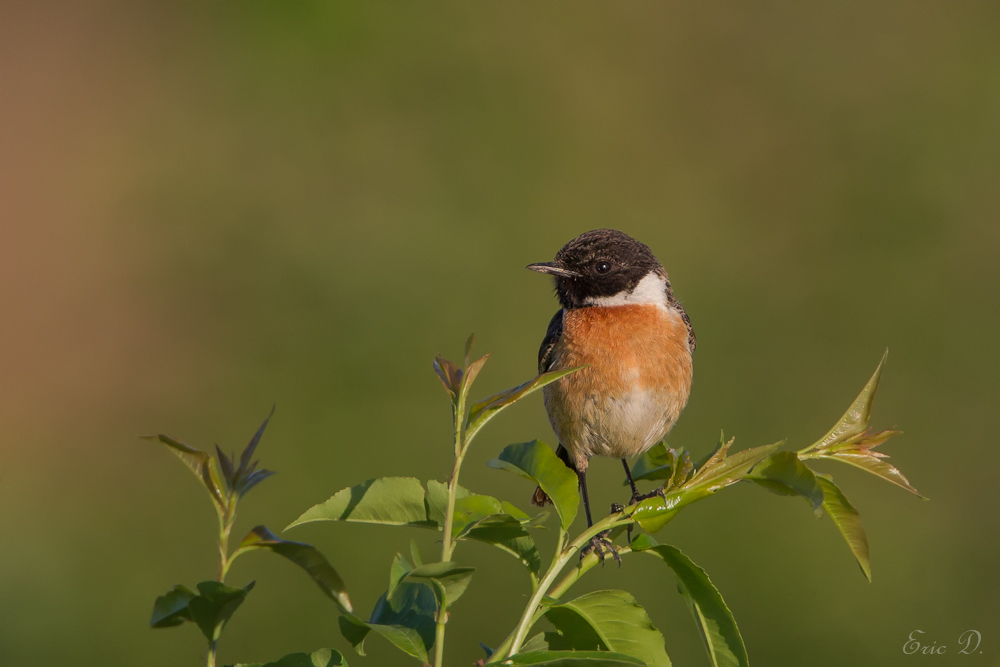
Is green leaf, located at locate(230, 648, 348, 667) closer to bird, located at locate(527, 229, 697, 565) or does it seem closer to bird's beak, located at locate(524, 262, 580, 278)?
bird, located at locate(527, 229, 697, 565)

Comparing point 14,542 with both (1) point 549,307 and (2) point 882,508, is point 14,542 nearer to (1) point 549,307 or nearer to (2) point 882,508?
(1) point 549,307

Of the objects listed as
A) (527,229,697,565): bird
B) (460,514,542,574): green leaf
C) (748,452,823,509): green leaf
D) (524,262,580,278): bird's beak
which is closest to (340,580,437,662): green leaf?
(460,514,542,574): green leaf

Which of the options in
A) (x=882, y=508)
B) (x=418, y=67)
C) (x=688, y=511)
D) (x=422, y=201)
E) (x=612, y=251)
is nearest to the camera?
(x=612, y=251)

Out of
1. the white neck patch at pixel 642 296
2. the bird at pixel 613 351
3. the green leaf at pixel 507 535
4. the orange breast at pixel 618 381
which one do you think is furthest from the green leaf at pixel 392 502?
the white neck patch at pixel 642 296

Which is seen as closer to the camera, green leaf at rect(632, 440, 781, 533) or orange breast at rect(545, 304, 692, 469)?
green leaf at rect(632, 440, 781, 533)

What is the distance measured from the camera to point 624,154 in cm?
993

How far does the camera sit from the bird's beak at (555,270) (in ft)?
14.0

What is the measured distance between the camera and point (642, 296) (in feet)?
14.7

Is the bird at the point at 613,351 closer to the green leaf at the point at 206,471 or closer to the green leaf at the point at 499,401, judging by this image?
the green leaf at the point at 499,401

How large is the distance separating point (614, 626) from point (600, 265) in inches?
107

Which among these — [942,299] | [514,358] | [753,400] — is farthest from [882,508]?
[514,358]

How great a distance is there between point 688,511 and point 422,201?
4.08 meters

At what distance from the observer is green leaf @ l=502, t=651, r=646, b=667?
1.45 metres

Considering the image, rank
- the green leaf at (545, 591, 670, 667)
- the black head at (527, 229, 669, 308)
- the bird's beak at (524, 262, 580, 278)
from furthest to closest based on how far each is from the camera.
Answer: the black head at (527, 229, 669, 308), the bird's beak at (524, 262, 580, 278), the green leaf at (545, 591, 670, 667)
